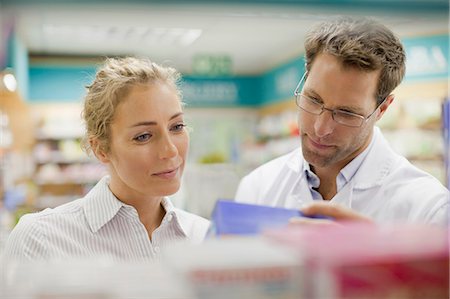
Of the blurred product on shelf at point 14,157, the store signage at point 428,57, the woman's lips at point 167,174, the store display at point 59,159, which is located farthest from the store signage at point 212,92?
the woman's lips at point 167,174

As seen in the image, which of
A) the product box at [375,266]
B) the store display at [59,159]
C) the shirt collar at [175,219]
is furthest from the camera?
the store display at [59,159]

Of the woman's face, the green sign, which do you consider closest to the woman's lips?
the woman's face

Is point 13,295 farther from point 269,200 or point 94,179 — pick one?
point 94,179

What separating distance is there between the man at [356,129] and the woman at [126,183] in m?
0.46

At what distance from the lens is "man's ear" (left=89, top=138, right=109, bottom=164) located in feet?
6.63

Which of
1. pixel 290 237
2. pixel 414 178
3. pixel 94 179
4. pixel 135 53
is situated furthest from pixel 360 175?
pixel 94 179

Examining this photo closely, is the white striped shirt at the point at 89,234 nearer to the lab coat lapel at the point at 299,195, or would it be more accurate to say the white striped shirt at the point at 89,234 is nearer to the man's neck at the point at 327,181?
the lab coat lapel at the point at 299,195

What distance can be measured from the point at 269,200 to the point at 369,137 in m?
0.46

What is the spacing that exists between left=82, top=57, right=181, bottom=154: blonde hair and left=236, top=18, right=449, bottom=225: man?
1.72 ft

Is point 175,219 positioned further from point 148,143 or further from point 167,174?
point 148,143

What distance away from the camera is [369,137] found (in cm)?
212

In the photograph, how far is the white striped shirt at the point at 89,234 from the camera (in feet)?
5.57

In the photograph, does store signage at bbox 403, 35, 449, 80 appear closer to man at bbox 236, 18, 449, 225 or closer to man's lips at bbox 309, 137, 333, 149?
man at bbox 236, 18, 449, 225

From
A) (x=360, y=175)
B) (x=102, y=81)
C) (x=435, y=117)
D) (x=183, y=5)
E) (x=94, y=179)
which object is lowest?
(x=94, y=179)
